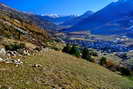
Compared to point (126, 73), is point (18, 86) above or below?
above

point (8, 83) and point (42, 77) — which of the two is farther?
point (42, 77)

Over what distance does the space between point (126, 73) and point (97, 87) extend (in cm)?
3107

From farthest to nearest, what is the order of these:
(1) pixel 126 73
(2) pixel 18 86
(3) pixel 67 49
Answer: (3) pixel 67 49 < (1) pixel 126 73 < (2) pixel 18 86

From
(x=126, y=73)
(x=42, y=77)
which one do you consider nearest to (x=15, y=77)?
(x=42, y=77)

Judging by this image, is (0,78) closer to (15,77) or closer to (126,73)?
(15,77)

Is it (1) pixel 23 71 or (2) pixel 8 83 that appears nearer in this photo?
(2) pixel 8 83

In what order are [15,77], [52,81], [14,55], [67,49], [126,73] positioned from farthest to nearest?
[67,49] < [126,73] < [14,55] < [52,81] < [15,77]

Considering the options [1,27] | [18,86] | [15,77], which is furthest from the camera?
[1,27]

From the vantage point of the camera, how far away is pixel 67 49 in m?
62.4

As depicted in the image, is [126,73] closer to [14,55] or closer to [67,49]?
[67,49]

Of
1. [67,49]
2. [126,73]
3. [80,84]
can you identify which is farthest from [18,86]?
[67,49]

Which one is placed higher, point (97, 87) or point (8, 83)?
point (8, 83)

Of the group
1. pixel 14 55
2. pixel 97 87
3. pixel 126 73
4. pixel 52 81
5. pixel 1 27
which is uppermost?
pixel 1 27

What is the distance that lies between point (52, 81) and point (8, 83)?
5.02 meters
